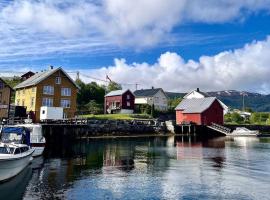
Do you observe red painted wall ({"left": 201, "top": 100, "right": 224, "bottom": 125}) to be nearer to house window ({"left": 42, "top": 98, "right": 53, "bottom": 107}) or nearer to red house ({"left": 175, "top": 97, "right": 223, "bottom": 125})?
red house ({"left": 175, "top": 97, "right": 223, "bottom": 125})

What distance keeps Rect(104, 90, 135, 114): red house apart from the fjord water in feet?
184

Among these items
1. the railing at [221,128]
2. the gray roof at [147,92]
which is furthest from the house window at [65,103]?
the gray roof at [147,92]

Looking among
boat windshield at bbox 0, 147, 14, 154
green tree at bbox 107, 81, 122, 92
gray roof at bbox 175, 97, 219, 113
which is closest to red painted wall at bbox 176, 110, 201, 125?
gray roof at bbox 175, 97, 219, 113

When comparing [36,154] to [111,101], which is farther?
[111,101]

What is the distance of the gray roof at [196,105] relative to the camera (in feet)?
296

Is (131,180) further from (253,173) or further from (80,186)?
(253,173)

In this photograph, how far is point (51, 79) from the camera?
70375 millimetres

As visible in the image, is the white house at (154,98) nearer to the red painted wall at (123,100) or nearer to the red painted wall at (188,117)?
the red painted wall at (123,100)

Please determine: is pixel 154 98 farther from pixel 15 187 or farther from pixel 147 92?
pixel 15 187

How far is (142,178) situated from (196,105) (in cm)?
6666

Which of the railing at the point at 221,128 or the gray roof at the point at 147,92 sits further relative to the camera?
the gray roof at the point at 147,92

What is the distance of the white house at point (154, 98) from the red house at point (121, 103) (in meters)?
12.8

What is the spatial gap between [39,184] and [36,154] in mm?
16192

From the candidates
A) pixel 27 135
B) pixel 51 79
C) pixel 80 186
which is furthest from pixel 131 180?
pixel 51 79
